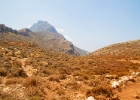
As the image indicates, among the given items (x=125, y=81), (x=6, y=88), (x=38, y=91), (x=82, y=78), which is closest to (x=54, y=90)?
(x=38, y=91)

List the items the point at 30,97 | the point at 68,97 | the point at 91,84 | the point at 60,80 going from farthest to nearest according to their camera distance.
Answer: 1. the point at 60,80
2. the point at 91,84
3. the point at 68,97
4. the point at 30,97

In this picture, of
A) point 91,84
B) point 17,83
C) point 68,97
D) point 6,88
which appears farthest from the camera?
point 91,84

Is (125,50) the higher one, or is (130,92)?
(125,50)

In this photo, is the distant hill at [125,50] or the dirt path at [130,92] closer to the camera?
the dirt path at [130,92]

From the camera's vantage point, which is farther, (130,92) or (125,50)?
(125,50)

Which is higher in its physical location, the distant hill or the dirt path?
the distant hill

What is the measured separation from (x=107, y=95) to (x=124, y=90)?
91.9 inches

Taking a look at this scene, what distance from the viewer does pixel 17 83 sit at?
11.2m

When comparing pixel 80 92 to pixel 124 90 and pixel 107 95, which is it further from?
pixel 124 90

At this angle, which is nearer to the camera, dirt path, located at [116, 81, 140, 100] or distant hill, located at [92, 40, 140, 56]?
dirt path, located at [116, 81, 140, 100]

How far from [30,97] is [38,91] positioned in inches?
38.9

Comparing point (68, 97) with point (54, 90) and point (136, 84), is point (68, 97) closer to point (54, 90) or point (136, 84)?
point (54, 90)

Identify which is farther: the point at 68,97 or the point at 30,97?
the point at 68,97

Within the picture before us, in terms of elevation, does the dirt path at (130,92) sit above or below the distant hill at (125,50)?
below
